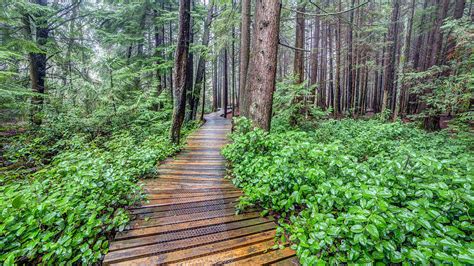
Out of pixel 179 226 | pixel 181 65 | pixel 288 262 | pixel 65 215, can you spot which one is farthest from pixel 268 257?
pixel 181 65

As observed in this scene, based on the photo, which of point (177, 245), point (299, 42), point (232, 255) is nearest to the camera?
point (232, 255)

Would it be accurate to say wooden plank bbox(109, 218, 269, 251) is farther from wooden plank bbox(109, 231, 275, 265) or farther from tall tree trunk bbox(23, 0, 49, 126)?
tall tree trunk bbox(23, 0, 49, 126)

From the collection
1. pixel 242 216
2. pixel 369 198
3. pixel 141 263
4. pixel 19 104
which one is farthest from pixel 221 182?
pixel 19 104

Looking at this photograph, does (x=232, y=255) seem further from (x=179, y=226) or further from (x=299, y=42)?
(x=299, y=42)

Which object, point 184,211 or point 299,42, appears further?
point 299,42

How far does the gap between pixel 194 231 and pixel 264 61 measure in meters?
3.66

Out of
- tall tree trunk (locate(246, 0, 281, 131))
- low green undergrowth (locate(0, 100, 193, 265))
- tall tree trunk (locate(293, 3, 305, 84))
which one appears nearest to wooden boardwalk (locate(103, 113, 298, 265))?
low green undergrowth (locate(0, 100, 193, 265))

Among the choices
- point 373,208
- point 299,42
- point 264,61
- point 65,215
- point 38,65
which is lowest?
point 65,215

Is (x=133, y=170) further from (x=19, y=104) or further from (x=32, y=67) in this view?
(x=32, y=67)

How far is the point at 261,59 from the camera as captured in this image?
4480 millimetres

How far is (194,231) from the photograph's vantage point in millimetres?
2506

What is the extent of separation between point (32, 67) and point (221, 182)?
403 inches

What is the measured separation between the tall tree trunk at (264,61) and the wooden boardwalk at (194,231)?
5.90ft

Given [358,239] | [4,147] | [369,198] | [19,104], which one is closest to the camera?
[358,239]
